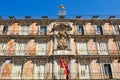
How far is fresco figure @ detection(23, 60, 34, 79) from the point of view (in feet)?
Result: 69.2

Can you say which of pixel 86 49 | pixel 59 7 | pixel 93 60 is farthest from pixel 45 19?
pixel 93 60

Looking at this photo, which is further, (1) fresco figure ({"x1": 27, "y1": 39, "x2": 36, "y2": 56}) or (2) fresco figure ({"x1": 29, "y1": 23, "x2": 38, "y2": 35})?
(2) fresco figure ({"x1": 29, "y1": 23, "x2": 38, "y2": 35})

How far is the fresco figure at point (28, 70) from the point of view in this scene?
21.1m

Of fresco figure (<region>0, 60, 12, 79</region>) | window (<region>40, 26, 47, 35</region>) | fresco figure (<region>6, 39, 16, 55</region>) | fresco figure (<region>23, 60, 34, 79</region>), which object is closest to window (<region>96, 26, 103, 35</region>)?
window (<region>40, 26, 47, 35</region>)

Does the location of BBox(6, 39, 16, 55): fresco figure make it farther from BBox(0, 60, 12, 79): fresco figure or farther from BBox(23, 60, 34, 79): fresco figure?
BBox(23, 60, 34, 79): fresco figure

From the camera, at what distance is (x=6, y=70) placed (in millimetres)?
21453

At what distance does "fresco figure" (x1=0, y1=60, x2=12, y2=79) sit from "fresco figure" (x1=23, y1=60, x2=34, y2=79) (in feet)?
5.44

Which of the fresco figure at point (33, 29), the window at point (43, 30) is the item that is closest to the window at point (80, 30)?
the window at point (43, 30)

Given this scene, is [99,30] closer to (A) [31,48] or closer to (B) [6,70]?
(A) [31,48]

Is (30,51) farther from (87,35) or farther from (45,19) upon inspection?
(87,35)

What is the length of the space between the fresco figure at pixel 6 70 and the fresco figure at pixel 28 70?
1.66 meters

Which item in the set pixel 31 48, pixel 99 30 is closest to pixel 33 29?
pixel 31 48

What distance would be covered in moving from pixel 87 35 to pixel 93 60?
3521 millimetres

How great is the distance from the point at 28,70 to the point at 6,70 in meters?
2.33
